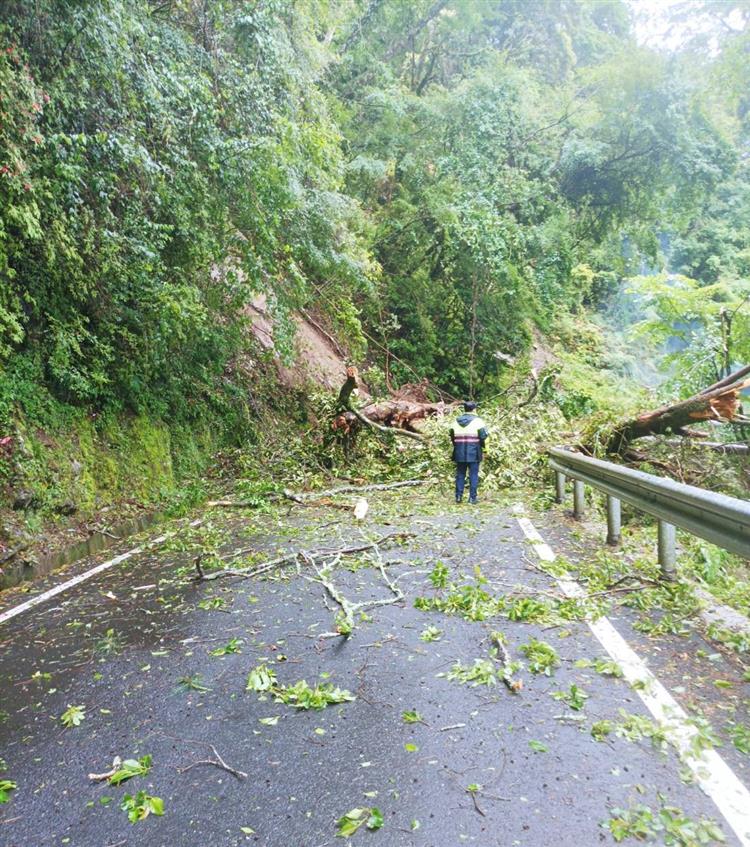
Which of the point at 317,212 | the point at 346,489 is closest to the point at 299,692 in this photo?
the point at 346,489

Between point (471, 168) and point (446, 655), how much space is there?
20189 millimetres

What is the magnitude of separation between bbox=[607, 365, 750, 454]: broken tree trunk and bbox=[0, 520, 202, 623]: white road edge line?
7272 mm

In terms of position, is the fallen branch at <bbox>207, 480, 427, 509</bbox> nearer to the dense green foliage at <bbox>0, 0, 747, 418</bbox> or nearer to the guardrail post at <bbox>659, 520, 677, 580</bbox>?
the dense green foliage at <bbox>0, 0, 747, 418</bbox>

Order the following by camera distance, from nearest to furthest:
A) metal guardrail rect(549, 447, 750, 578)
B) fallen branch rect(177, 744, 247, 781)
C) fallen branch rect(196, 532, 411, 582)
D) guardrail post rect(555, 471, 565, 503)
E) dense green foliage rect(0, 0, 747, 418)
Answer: fallen branch rect(177, 744, 247, 781) → metal guardrail rect(549, 447, 750, 578) → fallen branch rect(196, 532, 411, 582) → dense green foliage rect(0, 0, 747, 418) → guardrail post rect(555, 471, 565, 503)

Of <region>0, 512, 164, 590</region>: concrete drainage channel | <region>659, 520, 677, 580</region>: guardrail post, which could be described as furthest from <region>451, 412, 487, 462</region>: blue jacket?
<region>659, 520, 677, 580</region>: guardrail post

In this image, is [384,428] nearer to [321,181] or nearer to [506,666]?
[321,181]

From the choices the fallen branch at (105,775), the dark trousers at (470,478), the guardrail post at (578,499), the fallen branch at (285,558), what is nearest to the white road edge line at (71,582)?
the fallen branch at (285,558)

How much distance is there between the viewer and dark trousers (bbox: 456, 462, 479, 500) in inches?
438

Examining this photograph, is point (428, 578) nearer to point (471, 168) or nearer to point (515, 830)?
point (515, 830)

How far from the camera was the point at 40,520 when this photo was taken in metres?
8.19

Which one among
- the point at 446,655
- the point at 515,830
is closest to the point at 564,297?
the point at 446,655

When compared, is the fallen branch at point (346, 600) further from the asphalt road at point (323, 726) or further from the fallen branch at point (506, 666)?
the fallen branch at point (506, 666)

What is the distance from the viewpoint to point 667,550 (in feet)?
18.0

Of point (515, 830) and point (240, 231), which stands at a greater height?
point (240, 231)
